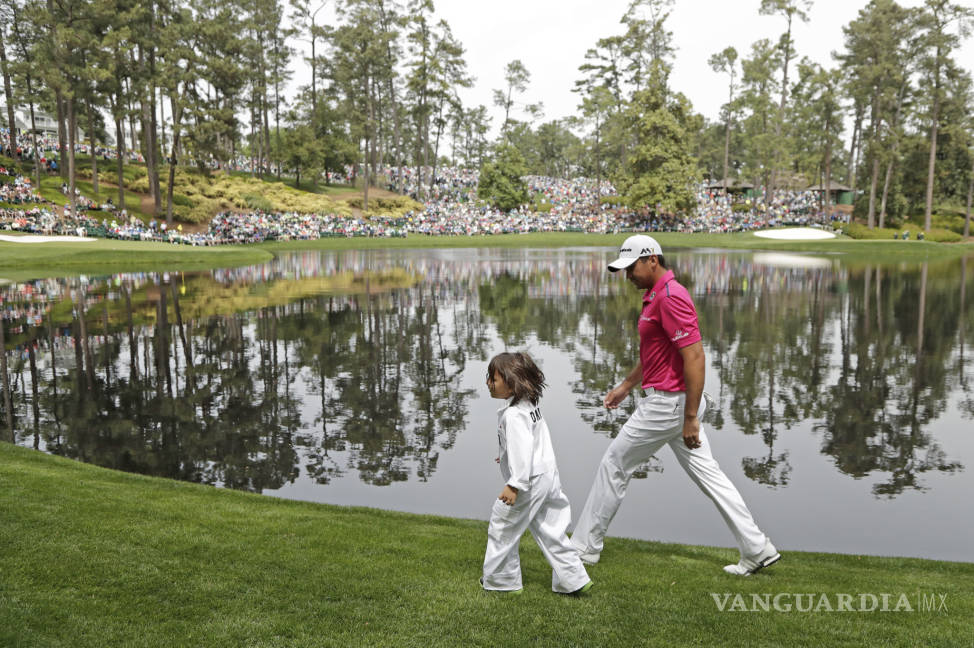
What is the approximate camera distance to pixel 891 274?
89.9 feet

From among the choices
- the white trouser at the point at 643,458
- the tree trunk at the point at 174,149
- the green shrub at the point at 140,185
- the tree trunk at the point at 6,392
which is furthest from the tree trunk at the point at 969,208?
the green shrub at the point at 140,185

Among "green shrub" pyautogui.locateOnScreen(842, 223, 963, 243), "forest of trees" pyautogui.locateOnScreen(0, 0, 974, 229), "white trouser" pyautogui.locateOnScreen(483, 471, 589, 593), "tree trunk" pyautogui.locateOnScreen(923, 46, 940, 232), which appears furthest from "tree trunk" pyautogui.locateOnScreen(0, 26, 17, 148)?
"tree trunk" pyautogui.locateOnScreen(923, 46, 940, 232)

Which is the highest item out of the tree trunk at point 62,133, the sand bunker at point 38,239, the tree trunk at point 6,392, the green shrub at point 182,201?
the tree trunk at point 62,133

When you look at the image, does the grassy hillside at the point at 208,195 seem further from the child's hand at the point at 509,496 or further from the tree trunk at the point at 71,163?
the child's hand at the point at 509,496

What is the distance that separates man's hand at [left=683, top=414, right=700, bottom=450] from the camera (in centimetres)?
425

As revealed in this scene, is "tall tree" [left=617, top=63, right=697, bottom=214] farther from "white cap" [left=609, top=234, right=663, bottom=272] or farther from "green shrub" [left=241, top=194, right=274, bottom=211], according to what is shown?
"white cap" [left=609, top=234, right=663, bottom=272]

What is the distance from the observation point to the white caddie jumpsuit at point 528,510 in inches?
149

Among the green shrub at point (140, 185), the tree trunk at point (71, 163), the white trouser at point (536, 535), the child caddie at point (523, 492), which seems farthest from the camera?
the green shrub at point (140, 185)

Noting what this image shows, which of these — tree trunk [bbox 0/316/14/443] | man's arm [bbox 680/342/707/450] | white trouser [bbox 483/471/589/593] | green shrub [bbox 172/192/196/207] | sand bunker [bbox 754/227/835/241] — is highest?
green shrub [bbox 172/192/196/207]

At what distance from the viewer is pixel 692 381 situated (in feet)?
13.7

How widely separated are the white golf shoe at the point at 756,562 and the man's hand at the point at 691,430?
33.1 inches

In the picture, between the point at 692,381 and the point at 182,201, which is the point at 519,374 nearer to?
the point at 692,381

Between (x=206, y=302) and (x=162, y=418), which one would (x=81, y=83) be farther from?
(x=162, y=418)

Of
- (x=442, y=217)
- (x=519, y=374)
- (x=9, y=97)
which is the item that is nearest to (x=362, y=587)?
(x=519, y=374)
